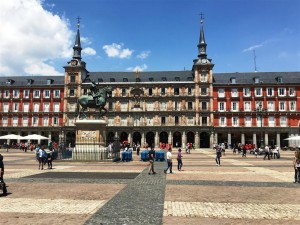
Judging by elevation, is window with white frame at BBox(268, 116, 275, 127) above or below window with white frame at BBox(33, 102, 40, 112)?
below

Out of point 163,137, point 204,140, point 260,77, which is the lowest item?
point 204,140

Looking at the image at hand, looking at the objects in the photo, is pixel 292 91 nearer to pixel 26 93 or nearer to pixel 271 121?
pixel 271 121

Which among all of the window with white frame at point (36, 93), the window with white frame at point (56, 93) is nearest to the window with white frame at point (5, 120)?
the window with white frame at point (36, 93)

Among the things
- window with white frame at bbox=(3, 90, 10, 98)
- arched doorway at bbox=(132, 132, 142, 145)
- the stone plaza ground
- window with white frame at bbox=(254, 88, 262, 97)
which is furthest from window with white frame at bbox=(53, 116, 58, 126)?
the stone plaza ground

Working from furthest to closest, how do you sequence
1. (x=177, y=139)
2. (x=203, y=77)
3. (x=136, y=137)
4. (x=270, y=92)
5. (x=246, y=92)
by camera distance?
1. (x=136, y=137)
2. (x=177, y=139)
3. (x=203, y=77)
4. (x=246, y=92)
5. (x=270, y=92)

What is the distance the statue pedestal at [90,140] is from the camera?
24.2 m

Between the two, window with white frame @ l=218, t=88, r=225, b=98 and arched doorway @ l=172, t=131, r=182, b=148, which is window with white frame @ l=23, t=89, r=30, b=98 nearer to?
arched doorway @ l=172, t=131, r=182, b=148

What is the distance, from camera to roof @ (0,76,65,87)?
69500 millimetres

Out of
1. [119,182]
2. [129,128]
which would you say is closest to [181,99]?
[129,128]

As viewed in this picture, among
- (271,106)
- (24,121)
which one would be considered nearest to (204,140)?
(271,106)

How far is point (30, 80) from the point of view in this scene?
69.6 m

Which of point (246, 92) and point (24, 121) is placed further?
point (24, 121)

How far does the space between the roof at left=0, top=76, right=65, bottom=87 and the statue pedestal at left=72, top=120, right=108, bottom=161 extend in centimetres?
4809

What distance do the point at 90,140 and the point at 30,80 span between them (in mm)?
52552
